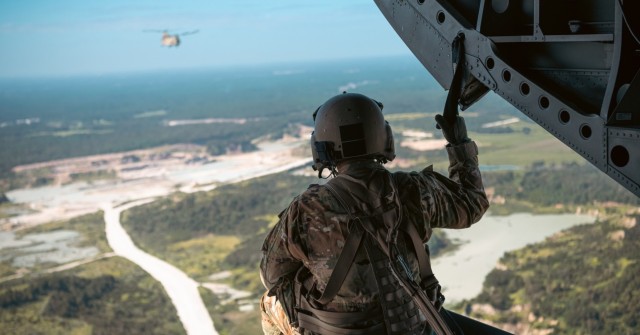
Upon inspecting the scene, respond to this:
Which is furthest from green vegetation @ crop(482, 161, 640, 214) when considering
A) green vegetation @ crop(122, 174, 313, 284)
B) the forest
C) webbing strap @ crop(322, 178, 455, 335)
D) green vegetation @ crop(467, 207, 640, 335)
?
webbing strap @ crop(322, 178, 455, 335)

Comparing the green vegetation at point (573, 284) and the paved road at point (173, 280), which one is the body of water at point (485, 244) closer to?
the green vegetation at point (573, 284)

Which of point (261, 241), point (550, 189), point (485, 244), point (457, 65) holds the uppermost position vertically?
point (457, 65)

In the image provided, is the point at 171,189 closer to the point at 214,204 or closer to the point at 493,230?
the point at 214,204

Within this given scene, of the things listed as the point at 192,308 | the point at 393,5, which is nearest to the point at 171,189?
the point at 192,308

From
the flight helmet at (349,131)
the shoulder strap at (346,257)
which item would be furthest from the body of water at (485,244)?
the shoulder strap at (346,257)

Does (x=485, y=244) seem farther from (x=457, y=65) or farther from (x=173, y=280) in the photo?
(x=457, y=65)

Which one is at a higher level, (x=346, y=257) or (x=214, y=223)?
(x=346, y=257)

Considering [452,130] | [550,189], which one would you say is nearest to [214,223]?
[550,189]
